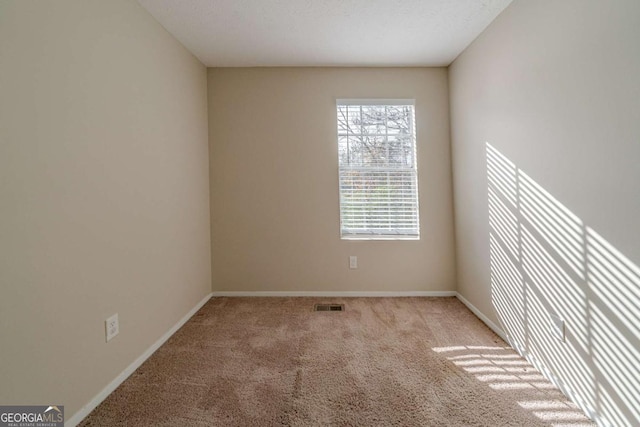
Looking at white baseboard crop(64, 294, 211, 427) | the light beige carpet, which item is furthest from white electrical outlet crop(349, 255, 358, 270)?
white baseboard crop(64, 294, 211, 427)

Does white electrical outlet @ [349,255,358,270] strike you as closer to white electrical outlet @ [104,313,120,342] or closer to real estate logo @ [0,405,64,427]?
white electrical outlet @ [104,313,120,342]

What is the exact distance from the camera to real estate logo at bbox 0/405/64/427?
1.15m

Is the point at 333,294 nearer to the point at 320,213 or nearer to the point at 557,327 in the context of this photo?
the point at 320,213

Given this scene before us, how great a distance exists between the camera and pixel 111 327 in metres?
1.68

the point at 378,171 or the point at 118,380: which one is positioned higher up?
the point at 378,171

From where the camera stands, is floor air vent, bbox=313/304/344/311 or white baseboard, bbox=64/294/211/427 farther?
floor air vent, bbox=313/304/344/311

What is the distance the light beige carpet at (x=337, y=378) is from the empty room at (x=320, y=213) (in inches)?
0.6

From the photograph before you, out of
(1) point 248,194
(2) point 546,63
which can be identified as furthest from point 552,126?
(1) point 248,194

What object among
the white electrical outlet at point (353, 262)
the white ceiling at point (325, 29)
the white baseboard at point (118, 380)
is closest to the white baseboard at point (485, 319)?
the white electrical outlet at point (353, 262)

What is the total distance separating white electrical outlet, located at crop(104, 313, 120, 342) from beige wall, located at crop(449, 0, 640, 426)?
262 cm

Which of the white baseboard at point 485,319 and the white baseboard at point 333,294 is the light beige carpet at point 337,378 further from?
the white baseboard at point 333,294

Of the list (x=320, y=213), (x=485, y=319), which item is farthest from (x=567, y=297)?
(x=320, y=213)

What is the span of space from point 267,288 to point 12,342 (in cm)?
214

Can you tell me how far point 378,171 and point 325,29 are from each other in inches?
57.3
